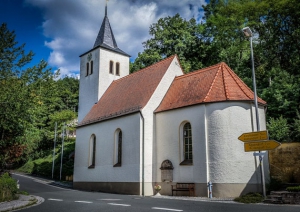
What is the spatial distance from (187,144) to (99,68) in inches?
543

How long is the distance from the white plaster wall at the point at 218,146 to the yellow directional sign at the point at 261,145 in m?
2.83

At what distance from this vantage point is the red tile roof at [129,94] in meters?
20.8

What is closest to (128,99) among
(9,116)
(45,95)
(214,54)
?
(45,95)

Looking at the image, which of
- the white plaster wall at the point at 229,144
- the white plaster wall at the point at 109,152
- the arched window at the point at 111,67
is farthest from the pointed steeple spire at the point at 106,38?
the white plaster wall at the point at 229,144

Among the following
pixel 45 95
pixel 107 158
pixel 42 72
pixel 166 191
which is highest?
pixel 42 72

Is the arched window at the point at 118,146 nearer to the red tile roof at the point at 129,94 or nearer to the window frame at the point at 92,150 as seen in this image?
the red tile roof at the point at 129,94

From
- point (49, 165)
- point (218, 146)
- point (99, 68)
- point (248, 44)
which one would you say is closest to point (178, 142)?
point (218, 146)

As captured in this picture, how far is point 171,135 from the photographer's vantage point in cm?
1844

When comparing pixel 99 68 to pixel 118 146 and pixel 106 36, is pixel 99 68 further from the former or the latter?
pixel 118 146

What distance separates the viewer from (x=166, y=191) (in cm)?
1781

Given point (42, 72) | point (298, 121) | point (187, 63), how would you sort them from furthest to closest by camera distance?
point (187, 63) < point (298, 121) < point (42, 72)

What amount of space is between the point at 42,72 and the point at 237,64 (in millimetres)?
24525

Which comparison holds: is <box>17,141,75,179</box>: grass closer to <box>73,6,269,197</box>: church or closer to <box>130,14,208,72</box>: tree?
<box>73,6,269,197</box>: church

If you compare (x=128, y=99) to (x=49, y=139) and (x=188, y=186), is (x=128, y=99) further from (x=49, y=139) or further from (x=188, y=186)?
(x=49, y=139)
